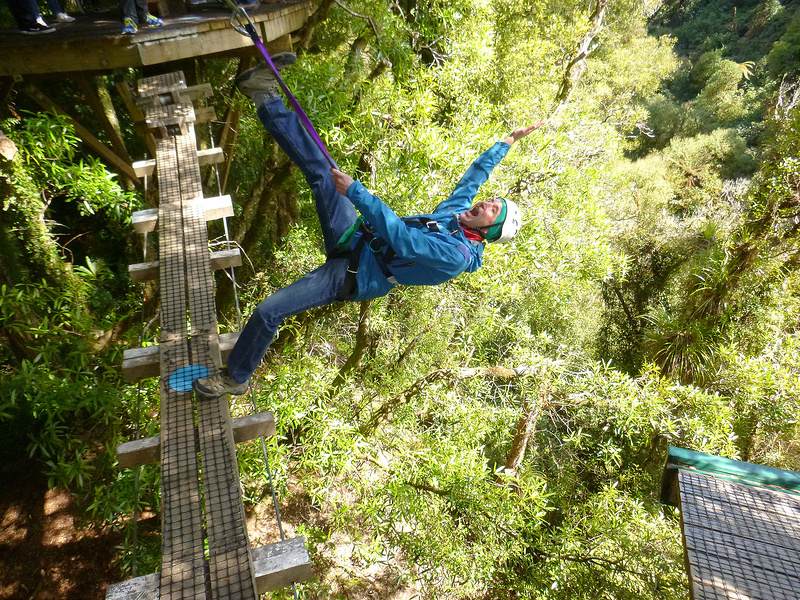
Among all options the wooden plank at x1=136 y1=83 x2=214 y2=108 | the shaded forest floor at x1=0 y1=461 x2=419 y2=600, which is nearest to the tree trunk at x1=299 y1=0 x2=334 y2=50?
the wooden plank at x1=136 y1=83 x2=214 y2=108

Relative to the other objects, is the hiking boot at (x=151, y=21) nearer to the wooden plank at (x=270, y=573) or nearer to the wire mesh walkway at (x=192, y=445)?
the wire mesh walkway at (x=192, y=445)

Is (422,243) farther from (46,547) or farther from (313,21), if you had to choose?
(46,547)

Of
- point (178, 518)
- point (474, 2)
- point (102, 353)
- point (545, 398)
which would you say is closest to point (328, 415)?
point (102, 353)

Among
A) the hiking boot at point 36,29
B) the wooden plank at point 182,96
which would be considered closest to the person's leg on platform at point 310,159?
the wooden plank at point 182,96

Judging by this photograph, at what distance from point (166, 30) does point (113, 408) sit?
10.1 ft

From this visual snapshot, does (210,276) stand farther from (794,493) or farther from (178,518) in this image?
(794,493)

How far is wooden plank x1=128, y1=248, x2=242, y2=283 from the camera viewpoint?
9.58ft

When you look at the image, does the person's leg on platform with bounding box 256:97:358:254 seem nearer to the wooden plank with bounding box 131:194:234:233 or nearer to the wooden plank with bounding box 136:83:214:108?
the wooden plank with bounding box 131:194:234:233

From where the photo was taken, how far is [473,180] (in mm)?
3121

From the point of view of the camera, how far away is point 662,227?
9.41 m

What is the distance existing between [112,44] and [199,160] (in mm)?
963

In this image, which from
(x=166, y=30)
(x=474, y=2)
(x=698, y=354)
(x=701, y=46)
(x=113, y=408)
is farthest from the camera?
(x=701, y=46)

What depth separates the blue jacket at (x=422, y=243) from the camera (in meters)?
2.24

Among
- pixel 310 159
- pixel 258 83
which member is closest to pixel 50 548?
pixel 310 159
